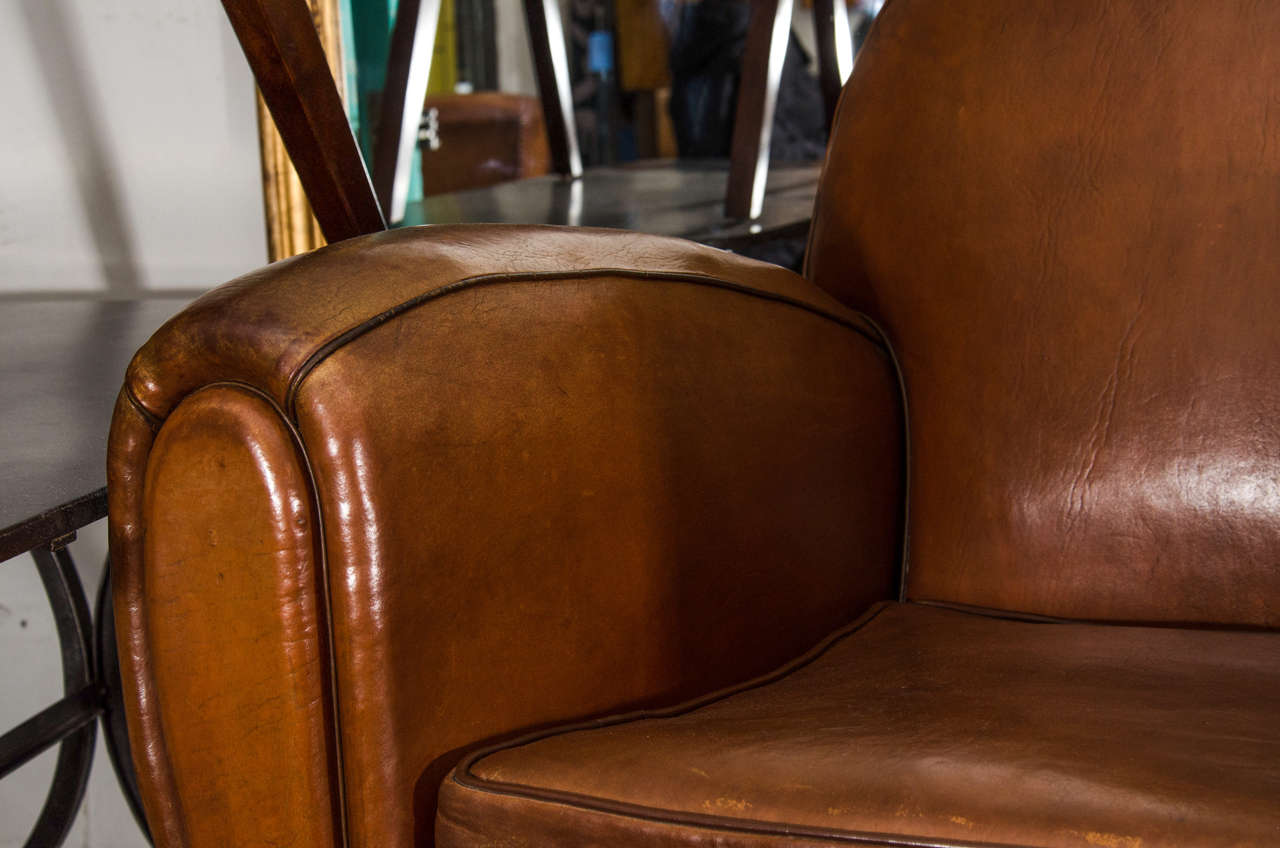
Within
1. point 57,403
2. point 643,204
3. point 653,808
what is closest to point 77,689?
point 57,403

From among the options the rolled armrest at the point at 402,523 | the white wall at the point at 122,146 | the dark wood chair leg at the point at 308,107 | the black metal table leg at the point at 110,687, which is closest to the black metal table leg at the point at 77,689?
the black metal table leg at the point at 110,687

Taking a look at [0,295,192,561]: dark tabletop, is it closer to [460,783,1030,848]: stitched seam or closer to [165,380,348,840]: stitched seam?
[165,380,348,840]: stitched seam

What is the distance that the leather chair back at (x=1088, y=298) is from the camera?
0.81 meters

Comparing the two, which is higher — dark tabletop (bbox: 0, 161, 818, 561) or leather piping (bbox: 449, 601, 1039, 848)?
dark tabletop (bbox: 0, 161, 818, 561)

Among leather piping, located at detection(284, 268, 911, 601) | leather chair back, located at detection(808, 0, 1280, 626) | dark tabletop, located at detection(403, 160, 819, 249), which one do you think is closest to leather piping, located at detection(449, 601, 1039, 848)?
leather piping, located at detection(284, 268, 911, 601)

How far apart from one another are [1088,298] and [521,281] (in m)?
0.46

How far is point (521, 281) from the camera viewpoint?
2.06 feet

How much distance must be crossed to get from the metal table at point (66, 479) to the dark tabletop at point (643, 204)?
70 cm

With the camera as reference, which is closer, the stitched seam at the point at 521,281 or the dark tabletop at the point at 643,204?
the stitched seam at the point at 521,281

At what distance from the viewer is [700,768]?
513 millimetres

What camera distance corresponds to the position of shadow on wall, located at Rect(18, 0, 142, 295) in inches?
55.5

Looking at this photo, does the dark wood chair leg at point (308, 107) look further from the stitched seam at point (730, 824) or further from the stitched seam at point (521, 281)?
the stitched seam at point (730, 824)

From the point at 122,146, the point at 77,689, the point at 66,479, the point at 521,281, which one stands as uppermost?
the point at 122,146

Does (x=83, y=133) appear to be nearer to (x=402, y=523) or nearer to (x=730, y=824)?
(x=402, y=523)
